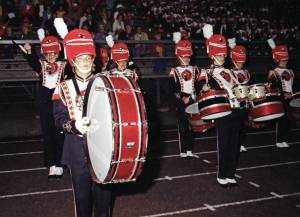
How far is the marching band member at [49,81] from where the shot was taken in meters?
5.90

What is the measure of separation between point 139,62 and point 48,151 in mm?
6389

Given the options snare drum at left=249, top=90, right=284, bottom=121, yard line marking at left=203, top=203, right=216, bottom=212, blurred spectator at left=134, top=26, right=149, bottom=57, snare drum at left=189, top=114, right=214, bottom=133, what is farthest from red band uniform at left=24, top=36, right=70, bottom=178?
blurred spectator at left=134, top=26, right=149, bottom=57

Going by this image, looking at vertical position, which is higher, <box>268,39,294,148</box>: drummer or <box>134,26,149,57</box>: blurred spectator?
<box>134,26,149,57</box>: blurred spectator

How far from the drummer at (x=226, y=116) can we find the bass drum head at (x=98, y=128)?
2.47 meters

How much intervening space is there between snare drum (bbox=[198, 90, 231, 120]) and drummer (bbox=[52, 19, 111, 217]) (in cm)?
206

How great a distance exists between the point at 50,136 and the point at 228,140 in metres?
2.73

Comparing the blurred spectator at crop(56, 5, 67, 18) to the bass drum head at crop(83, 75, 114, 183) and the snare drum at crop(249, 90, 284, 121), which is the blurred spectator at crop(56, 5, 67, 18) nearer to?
the snare drum at crop(249, 90, 284, 121)

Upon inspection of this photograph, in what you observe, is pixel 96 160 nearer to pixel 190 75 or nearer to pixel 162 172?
pixel 162 172

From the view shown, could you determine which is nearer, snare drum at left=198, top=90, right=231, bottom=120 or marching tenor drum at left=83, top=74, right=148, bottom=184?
marching tenor drum at left=83, top=74, right=148, bottom=184

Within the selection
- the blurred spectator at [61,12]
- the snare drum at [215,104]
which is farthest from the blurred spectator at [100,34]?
the snare drum at [215,104]

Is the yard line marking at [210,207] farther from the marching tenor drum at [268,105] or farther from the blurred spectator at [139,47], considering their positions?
the blurred spectator at [139,47]

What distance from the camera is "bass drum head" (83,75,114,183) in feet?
10.1

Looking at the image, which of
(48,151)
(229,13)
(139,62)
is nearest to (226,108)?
(48,151)

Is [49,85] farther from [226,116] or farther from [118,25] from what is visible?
[118,25]
